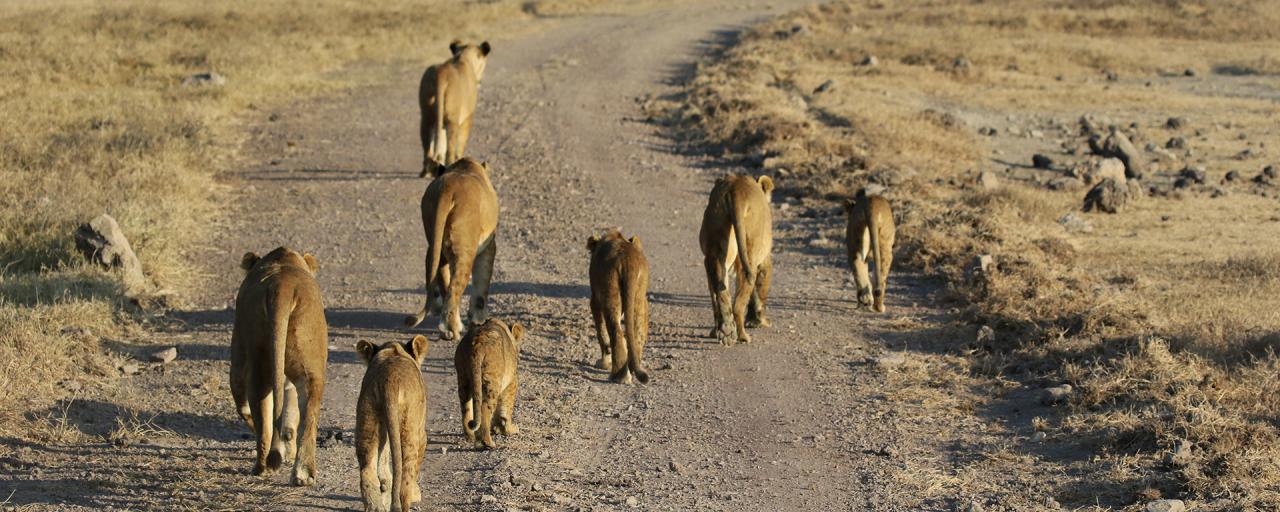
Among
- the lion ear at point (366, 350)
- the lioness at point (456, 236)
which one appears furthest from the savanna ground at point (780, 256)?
the lion ear at point (366, 350)

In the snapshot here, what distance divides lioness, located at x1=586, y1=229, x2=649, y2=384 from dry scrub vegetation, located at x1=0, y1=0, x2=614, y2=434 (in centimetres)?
344

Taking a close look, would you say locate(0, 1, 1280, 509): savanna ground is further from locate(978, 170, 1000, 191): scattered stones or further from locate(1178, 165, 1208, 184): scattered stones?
locate(1178, 165, 1208, 184): scattered stones

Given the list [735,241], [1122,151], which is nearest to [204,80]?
[1122,151]

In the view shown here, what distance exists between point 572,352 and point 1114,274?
222 inches

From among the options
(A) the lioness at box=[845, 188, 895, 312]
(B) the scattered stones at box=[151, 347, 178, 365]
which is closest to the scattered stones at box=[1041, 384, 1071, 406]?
(A) the lioness at box=[845, 188, 895, 312]

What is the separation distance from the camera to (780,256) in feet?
47.2

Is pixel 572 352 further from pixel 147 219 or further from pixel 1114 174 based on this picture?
pixel 1114 174

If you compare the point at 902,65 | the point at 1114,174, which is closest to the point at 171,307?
the point at 1114,174

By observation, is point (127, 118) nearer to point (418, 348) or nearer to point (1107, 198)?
point (1107, 198)

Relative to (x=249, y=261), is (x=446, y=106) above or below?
below

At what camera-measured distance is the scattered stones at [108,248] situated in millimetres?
12625

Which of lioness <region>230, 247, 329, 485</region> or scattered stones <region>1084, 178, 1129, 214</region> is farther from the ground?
lioness <region>230, 247, 329, 485</region>

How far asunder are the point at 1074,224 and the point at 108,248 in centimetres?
1019

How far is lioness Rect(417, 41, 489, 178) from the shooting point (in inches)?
661
